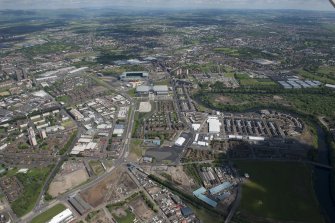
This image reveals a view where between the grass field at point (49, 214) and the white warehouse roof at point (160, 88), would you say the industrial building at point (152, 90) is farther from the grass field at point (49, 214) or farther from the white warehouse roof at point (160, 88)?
the grass field at point (49, 214)

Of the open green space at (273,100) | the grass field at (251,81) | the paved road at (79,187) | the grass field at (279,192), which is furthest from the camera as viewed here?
the grass field at (251,81)

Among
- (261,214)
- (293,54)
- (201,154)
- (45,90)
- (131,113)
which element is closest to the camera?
(261,214)

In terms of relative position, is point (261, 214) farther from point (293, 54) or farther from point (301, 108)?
point (293, 54)

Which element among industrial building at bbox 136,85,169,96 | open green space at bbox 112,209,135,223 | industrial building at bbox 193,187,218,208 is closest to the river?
industrial building at bbox 193,187,218,208

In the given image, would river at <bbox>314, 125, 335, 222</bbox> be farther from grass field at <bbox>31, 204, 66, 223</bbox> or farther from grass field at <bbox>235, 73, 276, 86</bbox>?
grass field at <bbox>235, 73, 276, 86</bbox>

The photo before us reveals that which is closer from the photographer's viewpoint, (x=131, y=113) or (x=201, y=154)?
(x=201, y=154)

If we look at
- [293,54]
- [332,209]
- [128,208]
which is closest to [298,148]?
[332,209]

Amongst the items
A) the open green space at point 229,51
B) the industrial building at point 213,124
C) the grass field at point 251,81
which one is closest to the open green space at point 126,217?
the industrial building at point 213,124
